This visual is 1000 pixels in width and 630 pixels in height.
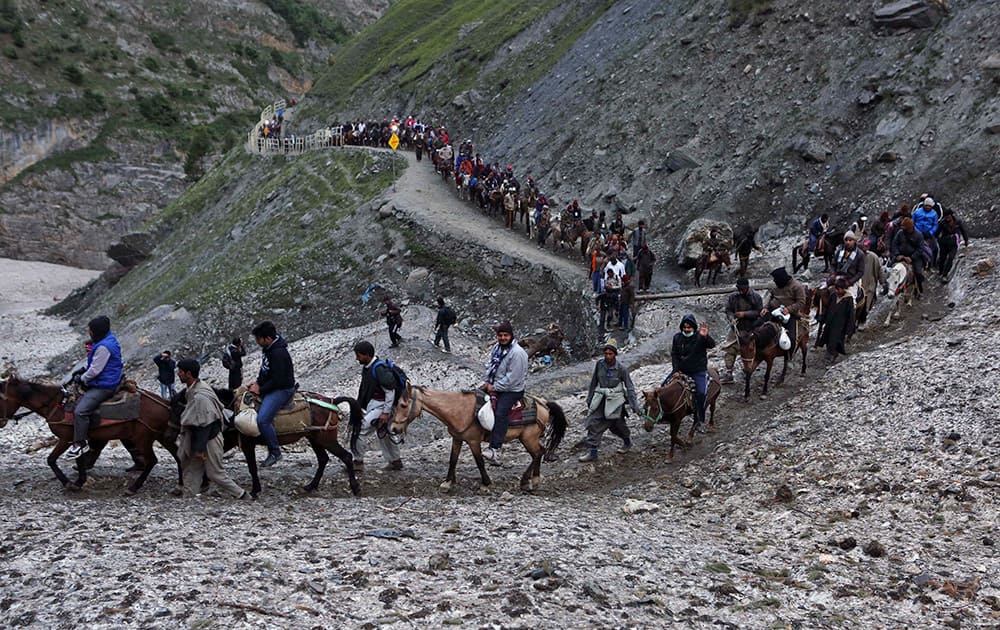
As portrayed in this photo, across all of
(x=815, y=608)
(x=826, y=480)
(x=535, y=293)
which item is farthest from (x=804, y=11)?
(x=815, y=608)

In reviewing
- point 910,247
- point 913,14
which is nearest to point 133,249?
point 913,14

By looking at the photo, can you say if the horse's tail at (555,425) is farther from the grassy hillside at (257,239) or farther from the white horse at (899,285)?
the grassy hillside at (257,239)

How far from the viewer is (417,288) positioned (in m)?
30.8

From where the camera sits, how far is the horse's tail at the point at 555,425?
13.0 m

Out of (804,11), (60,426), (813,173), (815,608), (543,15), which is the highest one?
(543,15)

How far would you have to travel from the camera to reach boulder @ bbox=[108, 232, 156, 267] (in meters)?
52.1

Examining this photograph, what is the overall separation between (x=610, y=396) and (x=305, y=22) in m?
112

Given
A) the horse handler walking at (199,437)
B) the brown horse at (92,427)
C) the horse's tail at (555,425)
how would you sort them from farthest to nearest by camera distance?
the horse's tail at (555,425)
the brown horse at (92,427)
the horse handler walking at (199,437)

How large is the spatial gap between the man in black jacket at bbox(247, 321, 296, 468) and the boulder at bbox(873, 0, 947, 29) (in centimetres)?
3108

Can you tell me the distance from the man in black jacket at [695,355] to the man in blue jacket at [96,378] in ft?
29.2

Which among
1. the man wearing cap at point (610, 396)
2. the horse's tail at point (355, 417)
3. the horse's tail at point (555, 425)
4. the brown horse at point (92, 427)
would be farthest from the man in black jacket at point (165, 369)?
the man wearing cap at point (610, 396)

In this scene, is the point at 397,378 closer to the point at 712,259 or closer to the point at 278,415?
the point at 278,415

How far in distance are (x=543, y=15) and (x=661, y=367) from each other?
Result: 4029 cm

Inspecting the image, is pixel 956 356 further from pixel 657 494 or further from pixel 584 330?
pixel 584 330
